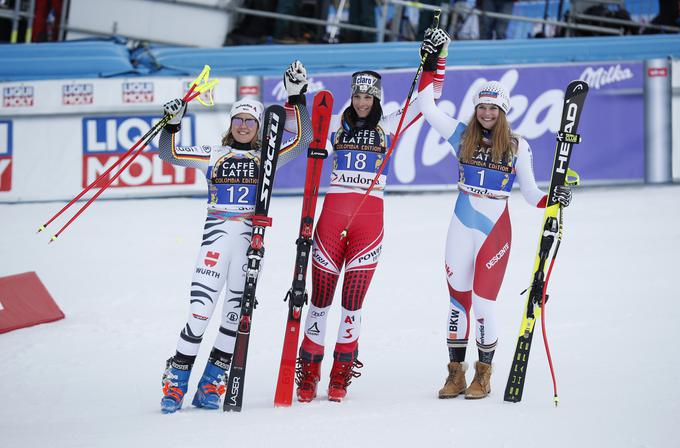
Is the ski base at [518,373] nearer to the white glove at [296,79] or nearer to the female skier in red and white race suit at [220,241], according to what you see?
the female skier in red and white race suit at [220,241]

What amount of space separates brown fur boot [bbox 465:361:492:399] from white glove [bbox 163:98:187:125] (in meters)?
2.38

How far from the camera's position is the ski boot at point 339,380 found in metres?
5.64

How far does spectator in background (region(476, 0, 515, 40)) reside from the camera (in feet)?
42.4

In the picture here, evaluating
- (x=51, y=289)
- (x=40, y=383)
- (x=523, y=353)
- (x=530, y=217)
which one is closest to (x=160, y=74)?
(x=51, y=289)

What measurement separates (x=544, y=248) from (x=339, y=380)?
1474mm

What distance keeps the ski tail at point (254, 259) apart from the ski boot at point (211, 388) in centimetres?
12

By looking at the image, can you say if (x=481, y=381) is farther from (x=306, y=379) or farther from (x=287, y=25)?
(x=287, y=25)

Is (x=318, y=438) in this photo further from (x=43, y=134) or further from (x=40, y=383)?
(x=43, y=134)

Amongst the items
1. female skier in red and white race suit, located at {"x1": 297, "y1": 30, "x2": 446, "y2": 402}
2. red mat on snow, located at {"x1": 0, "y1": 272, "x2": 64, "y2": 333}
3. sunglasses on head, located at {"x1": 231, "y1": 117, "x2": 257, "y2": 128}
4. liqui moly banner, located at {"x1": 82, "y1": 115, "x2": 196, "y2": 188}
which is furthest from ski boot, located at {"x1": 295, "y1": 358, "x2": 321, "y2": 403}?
liqui moly banner, located at {"x1": 82, "y1": 115, "x2": 196, "y2": 188}

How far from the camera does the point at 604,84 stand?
37.8 feet

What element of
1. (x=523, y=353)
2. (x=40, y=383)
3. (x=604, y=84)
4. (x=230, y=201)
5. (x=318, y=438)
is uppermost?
(x=604, y=84)

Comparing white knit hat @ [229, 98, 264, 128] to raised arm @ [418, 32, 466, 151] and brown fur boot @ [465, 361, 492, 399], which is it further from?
brown fur boot @ [465, 361, 492, 399]

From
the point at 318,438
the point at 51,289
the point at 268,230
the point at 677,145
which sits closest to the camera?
the point at 318,438

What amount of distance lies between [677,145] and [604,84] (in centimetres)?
117
